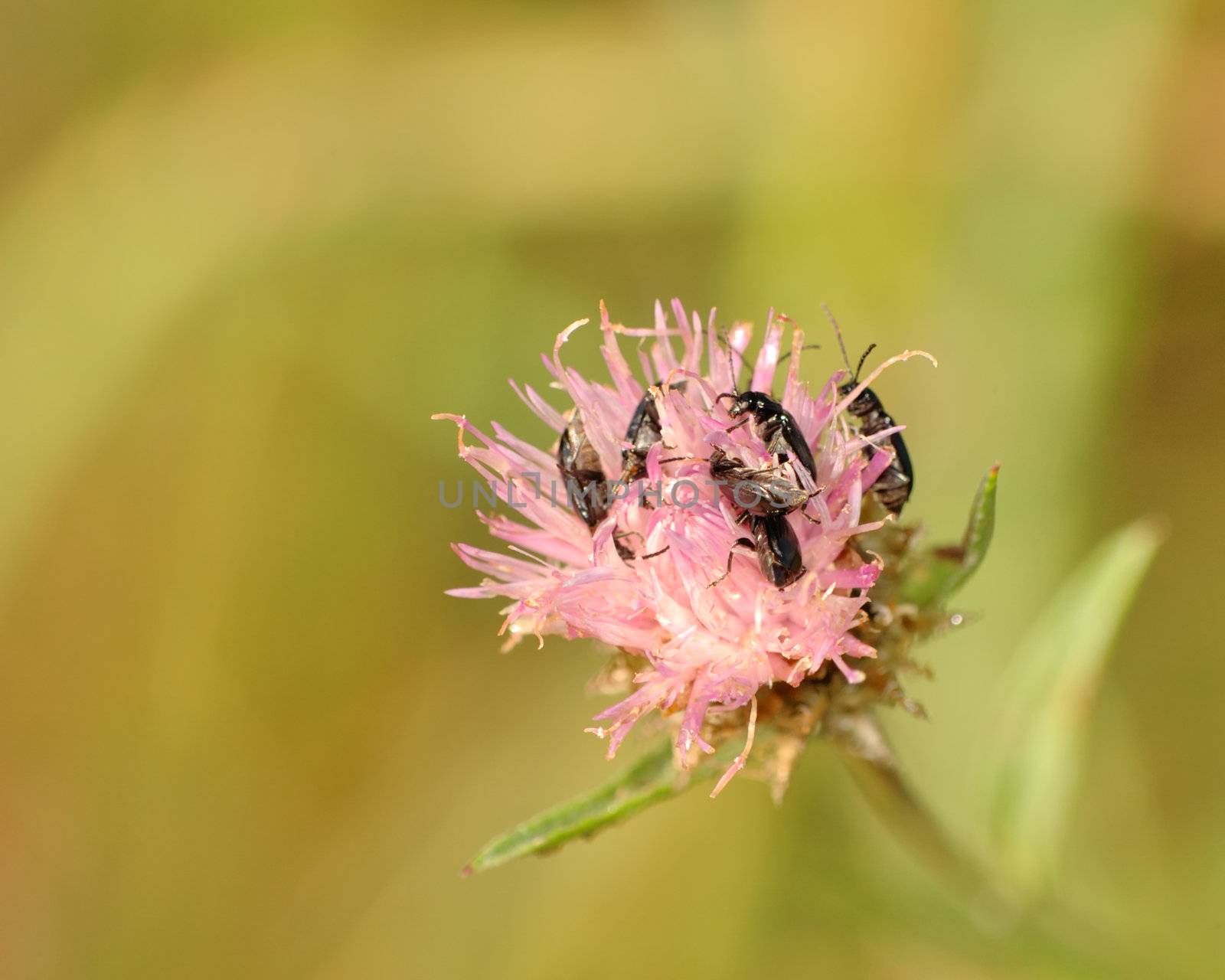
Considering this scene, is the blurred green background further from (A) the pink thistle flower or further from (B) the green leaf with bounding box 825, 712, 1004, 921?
(A) the pink thistle flower

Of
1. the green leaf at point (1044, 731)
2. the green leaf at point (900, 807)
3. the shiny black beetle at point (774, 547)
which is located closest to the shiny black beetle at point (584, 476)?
the shiny black beetle at point (774, 547)

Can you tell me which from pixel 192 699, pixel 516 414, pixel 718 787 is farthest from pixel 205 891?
pixel 718 787

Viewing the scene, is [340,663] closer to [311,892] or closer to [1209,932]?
[311,892]

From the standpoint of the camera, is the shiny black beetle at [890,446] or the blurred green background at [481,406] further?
the blurred green background at [481,406]

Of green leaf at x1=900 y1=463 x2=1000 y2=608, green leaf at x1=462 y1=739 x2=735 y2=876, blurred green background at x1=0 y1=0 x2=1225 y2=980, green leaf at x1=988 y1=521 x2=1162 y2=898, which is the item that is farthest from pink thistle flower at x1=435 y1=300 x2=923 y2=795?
blurred green background at x1=0 y1=0 x2=1225 y2=980

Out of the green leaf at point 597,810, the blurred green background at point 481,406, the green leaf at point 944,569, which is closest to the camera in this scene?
the green leaf at point 597,810

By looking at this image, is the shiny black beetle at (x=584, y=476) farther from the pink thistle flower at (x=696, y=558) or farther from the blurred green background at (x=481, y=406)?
the blurred green background at (x=481, y=406)
